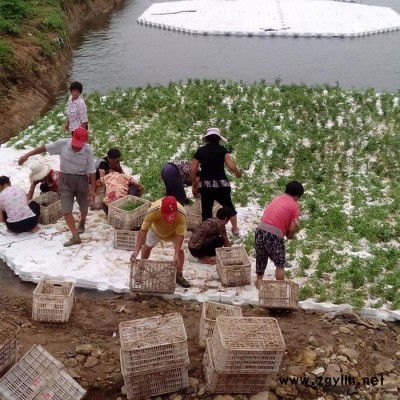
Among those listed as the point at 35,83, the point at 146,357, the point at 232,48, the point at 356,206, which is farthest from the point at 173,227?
the point at 232,48

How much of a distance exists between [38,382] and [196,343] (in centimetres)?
156

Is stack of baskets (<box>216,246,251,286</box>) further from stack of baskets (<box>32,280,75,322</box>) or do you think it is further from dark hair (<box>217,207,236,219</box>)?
stack of baskets (<box>32,280,75,322</box>)

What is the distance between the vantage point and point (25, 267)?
272 inches

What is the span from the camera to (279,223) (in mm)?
5977

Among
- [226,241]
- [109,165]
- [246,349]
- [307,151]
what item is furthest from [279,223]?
[307,151]

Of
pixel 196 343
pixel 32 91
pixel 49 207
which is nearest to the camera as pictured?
pixel 196 343

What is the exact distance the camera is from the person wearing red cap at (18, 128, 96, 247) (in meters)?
6.95

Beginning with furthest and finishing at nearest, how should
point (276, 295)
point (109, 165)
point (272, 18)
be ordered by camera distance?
point (272, 18) < point (109, 165) < point (276, 295)

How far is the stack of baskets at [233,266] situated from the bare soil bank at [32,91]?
7.30 m

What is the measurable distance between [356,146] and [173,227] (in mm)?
5880

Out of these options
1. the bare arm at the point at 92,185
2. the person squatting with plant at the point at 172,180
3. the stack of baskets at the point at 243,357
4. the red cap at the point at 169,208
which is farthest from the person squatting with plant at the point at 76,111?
the stack of baskets at the point at 243,357

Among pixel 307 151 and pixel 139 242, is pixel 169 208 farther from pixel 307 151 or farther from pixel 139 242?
pixel 307 151

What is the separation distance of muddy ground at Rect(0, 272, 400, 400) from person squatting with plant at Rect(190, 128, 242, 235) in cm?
166

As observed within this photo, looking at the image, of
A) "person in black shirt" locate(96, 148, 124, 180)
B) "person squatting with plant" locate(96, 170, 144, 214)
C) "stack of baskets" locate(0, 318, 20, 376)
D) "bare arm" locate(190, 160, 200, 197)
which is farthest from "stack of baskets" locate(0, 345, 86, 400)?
"person in black shirt" locate(96, 148, 124, 180)
